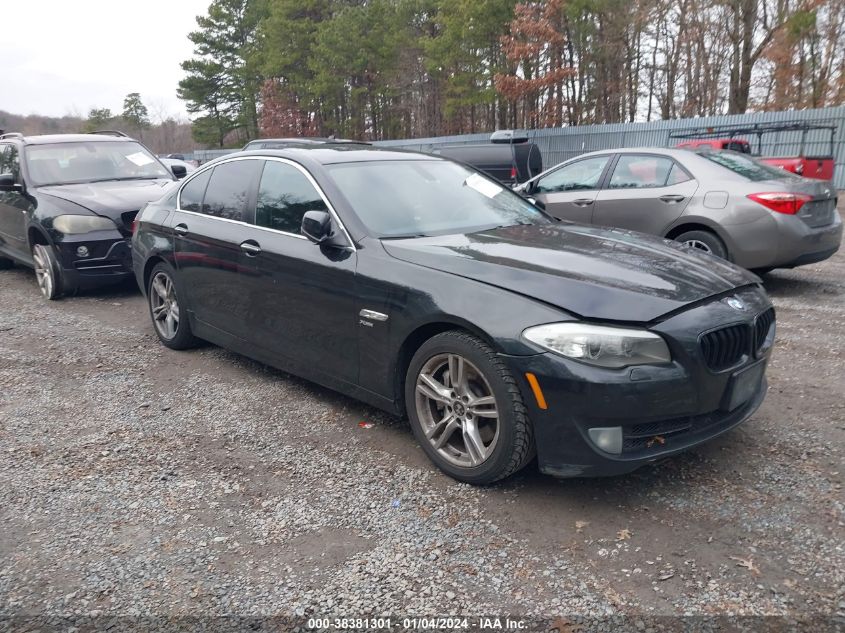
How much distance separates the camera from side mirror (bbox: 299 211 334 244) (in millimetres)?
3863

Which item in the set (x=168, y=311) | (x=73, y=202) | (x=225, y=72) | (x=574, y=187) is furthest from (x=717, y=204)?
(x=225, y=72)

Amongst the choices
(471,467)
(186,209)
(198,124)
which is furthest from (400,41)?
(471,467)

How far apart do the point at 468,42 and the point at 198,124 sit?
3035 centimetres

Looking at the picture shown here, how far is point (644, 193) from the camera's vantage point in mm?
7438

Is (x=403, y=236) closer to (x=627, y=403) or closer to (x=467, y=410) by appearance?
(x=467, y=410)

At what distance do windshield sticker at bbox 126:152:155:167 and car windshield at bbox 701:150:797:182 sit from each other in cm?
666

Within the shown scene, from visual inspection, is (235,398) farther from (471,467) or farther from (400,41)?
(400,41)

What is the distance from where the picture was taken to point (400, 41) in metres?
39.5

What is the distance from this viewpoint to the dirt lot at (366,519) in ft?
8.47

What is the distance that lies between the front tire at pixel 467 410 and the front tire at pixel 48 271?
5.49 metres

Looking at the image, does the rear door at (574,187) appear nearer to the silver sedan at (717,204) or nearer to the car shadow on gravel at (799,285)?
the silver sedan at (717,204)

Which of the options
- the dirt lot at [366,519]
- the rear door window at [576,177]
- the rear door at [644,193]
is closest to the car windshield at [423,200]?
the dirt lot at [366,519]

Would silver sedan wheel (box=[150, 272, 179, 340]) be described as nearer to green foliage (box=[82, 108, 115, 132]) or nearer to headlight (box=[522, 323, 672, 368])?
headlight (box=[522, 323, 672, 368])

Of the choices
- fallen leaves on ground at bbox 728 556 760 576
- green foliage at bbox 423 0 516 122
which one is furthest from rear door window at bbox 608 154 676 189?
green foliage at bbox 423 0 516 122
